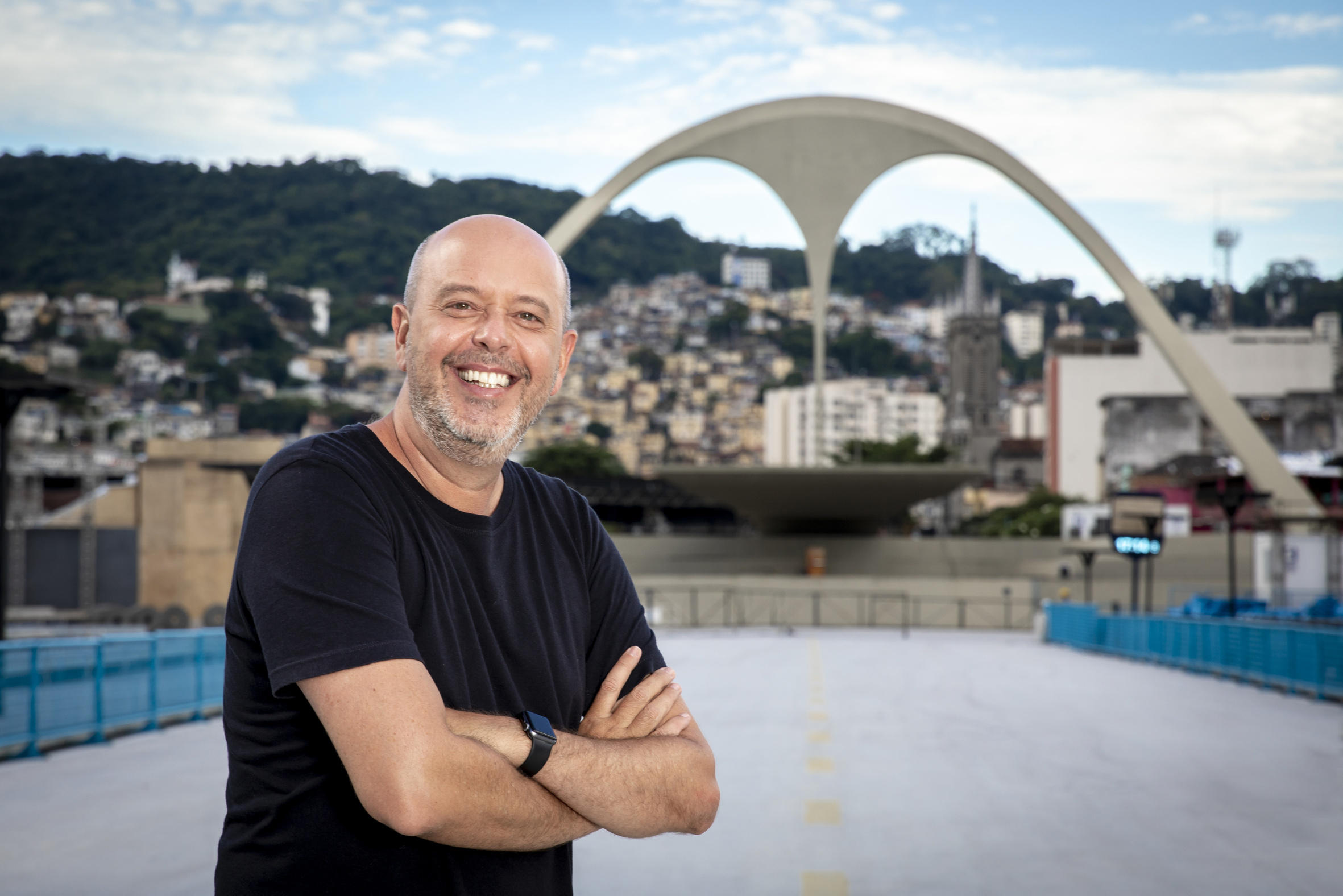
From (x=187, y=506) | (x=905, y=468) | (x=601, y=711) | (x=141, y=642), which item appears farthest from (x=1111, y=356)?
(x=601, y=711)

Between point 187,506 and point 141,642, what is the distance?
14190 millimetres

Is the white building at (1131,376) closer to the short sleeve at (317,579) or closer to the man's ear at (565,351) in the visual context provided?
the man's ear at (565,351)

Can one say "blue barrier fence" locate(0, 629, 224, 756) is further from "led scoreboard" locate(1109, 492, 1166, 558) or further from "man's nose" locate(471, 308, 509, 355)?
"led scoreboard" locate(1109, 492, 1166, 558)

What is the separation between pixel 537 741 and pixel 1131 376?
96667 millimetres

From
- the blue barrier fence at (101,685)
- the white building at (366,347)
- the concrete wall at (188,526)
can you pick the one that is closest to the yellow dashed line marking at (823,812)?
the blue barrier fence at (101,685)

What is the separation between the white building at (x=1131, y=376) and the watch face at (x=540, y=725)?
3247 inches

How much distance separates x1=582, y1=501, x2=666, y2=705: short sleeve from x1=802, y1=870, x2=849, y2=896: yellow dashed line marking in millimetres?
3315

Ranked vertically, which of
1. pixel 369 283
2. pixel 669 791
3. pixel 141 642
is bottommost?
pixel 141 642

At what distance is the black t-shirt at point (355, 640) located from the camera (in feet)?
6.60

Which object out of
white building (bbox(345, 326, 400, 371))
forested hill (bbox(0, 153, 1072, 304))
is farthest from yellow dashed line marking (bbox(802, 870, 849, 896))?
white building (bbox(345, 326, 400, 371))

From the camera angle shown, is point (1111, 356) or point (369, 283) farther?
point (369, 283)

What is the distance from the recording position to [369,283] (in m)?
172

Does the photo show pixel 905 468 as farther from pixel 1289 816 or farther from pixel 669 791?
pixel 669 791

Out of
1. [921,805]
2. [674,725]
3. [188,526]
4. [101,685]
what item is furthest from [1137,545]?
[674,725]
